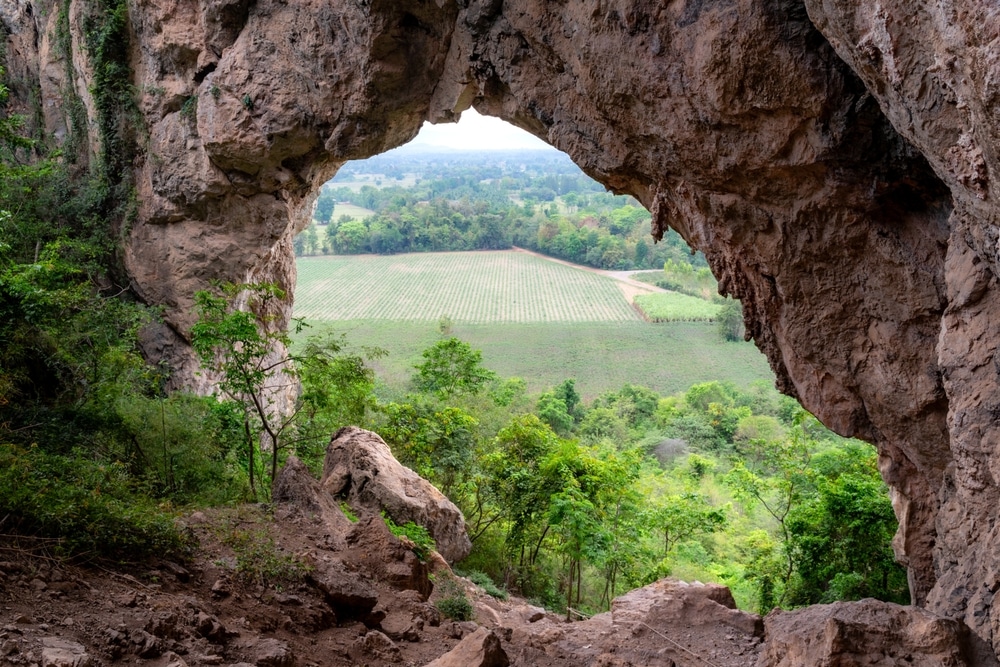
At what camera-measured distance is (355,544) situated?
8.91 metres

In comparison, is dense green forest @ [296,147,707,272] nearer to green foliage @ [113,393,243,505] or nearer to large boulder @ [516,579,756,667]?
green foliage @ [113,393,243,505]

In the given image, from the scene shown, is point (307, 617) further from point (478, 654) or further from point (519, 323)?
point (519, 323)

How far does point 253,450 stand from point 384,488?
2.08 m

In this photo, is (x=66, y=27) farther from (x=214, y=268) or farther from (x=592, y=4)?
(x=592, y=4)

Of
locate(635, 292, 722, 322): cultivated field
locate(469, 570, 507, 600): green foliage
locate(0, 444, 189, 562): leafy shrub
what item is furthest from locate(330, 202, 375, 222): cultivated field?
locate(0, 444, 189, 562): leafy shrub

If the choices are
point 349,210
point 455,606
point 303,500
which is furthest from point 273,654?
point 349,210

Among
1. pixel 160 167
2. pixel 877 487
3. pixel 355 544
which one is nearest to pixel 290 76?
pixel 160 167

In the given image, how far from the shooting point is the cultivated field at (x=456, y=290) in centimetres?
4381

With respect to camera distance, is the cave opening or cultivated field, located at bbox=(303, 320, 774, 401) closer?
the cave opening

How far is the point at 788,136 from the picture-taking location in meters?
6.91

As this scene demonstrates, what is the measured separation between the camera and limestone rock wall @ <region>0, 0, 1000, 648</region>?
16.7 ft

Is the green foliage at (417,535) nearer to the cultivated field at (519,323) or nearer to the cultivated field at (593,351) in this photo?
the cultivated field at (519,323)

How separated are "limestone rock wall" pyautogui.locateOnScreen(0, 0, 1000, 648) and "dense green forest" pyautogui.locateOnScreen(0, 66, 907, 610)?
11.4 feet

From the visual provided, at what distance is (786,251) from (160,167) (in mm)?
11376
